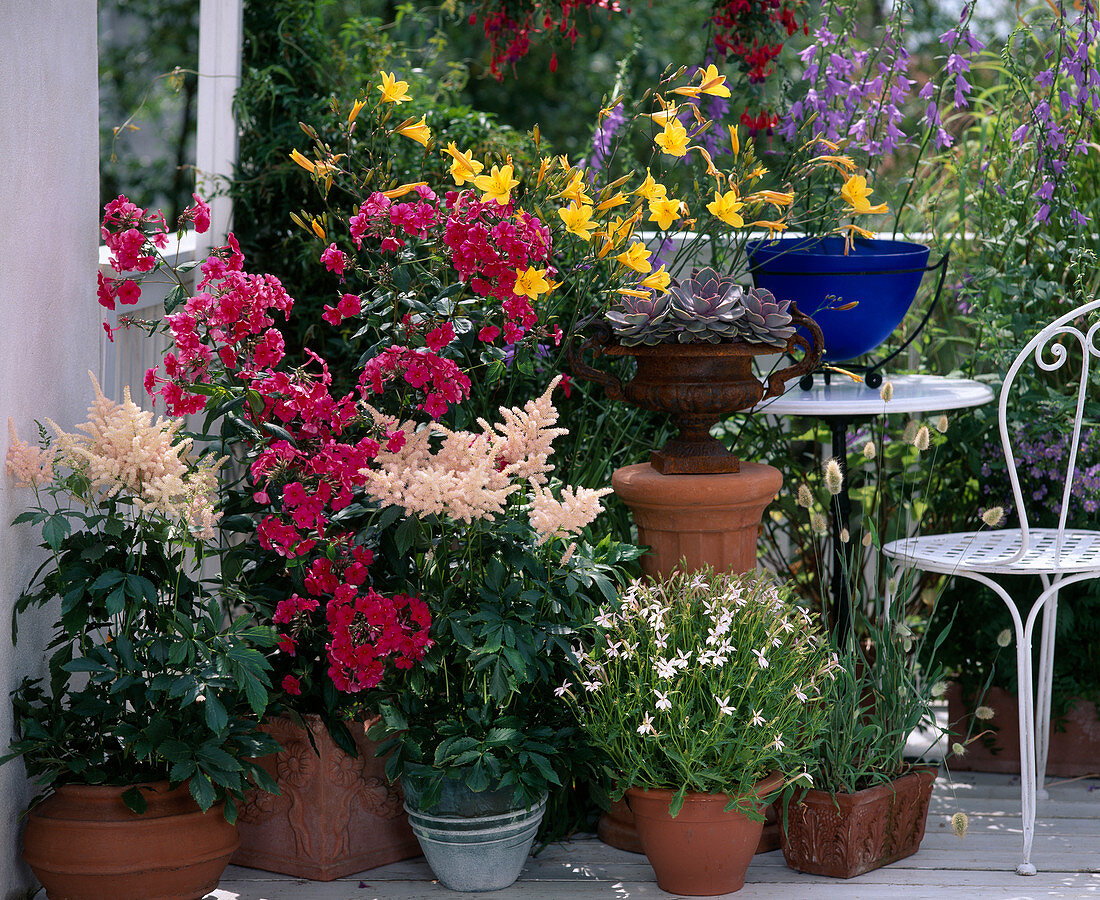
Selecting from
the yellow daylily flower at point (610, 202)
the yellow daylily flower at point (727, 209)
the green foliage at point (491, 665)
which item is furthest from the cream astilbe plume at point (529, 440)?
the yellow daylily flower at point (727, 209)

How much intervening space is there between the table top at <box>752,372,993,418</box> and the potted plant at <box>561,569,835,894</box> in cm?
47

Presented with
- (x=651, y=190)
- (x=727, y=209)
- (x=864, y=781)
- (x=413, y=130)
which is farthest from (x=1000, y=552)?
(x=413, y=130)

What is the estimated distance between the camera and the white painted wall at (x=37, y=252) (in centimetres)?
217

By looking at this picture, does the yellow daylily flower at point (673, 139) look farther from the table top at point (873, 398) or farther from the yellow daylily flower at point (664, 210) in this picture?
the table top at point (873, 398)

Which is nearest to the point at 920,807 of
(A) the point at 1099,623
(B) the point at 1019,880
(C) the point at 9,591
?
(B) the point at 1019,880

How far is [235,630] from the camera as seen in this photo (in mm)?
2203

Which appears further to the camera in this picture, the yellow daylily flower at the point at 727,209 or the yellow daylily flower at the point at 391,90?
the yellow daylily flower at the point at 727,209

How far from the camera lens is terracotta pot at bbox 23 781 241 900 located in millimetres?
2162

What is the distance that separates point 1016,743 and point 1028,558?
2.39 feet

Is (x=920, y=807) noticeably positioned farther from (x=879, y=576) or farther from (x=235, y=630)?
(x=235, y=630)

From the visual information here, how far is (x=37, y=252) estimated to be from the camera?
7.41 feet

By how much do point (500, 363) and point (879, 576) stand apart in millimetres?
971

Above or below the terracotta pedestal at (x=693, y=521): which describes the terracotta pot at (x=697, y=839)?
below

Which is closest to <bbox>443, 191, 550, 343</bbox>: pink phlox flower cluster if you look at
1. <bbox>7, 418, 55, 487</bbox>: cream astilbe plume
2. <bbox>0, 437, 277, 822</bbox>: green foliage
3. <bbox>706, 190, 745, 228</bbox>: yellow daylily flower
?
<bbox>706, 190, 745, 228</bbox>: yellow daylily flower
